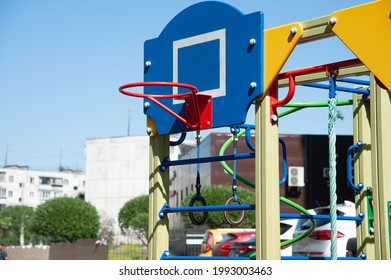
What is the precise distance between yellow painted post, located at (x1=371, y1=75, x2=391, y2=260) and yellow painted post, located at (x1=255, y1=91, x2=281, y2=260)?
0.88 m

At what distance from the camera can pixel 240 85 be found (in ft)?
15.1

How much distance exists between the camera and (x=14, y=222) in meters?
74.8

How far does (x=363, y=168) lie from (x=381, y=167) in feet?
3.40

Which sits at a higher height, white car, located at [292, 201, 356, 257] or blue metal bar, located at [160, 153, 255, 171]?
blue metal bar, located at [160, 153, 255, 171]

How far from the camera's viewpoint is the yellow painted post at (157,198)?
5.31 metres

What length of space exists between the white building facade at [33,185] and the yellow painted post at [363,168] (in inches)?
3491

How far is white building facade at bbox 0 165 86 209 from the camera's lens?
9325 centimetres

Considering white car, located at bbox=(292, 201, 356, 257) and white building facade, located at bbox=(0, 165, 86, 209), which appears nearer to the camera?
white car, located at bbox=(292, 201, 356, 257)

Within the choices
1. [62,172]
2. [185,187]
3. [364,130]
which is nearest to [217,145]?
[185,187]

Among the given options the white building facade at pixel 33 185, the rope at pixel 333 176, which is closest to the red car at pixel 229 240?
the rope at pixel 333 176

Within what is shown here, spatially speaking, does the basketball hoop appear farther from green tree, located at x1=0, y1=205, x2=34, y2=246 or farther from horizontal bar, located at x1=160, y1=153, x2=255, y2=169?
Result: green tree, located at x1=0, y1=205, x2=34, y2=246

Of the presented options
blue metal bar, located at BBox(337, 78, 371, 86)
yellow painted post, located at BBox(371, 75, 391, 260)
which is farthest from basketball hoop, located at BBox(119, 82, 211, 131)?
blue metal bar, located at BBox(337, 78, 371, 86)

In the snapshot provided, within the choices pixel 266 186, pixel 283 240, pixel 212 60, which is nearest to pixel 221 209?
pixel 266 186
